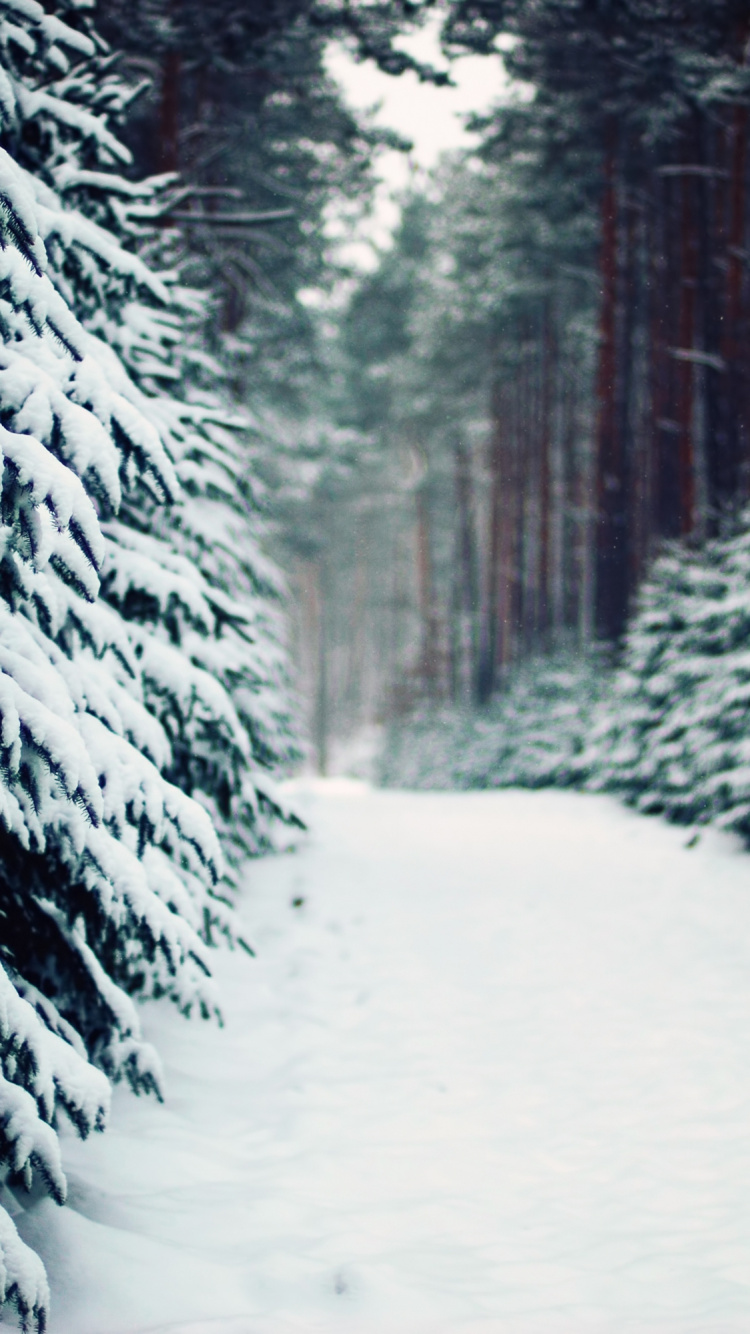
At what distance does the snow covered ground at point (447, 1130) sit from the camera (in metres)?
2.80

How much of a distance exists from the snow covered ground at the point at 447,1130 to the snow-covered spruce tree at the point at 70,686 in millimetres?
485

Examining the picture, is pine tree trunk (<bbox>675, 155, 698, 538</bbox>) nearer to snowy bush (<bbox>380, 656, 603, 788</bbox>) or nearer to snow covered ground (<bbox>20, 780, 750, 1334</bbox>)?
snowy bush (<bbox>380, 656, 603, 788</bbox>)

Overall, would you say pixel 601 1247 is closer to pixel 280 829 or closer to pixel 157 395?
pixel 157 395

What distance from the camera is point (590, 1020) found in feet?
16.3

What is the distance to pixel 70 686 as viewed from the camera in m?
3.06

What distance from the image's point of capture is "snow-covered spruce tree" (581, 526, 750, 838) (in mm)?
7035

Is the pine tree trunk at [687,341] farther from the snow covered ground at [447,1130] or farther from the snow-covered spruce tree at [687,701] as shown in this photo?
the snow covered ground at [447,1130]

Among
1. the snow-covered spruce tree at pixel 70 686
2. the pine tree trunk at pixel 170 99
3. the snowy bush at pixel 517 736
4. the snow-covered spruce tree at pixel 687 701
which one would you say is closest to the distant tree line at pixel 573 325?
the snow-covered spruce tree at pixel 687 701

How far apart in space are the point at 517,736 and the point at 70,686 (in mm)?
12599

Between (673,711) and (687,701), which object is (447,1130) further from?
(673,711)

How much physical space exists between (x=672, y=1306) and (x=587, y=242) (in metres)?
17.9

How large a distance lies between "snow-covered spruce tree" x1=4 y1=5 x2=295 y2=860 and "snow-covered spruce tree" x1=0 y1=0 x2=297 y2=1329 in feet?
0.05

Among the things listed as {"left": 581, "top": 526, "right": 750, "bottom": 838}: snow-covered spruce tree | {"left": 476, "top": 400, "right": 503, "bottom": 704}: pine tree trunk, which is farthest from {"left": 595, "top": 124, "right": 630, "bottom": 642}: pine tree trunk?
{"left": 476, "top": 400, "right": 503, "bottom": 704}: pine tree trunk

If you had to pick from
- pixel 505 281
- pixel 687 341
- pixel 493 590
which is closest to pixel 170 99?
pixel 687 341
